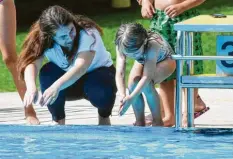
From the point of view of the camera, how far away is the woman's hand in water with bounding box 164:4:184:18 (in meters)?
8.33

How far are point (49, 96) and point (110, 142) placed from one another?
23.1 inches

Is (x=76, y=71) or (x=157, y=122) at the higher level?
(x=76, y=71)

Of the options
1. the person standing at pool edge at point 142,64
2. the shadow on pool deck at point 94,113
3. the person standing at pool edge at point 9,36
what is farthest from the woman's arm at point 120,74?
the shadow on pool deck at point 94,113

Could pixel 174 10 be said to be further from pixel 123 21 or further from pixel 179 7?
pixel 123 21

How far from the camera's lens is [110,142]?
7.32 m

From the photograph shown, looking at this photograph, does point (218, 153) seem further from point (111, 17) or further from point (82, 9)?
point (82, 9)

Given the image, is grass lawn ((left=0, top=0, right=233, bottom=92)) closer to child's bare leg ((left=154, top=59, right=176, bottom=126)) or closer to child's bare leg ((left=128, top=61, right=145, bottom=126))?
child's bare leg ((left=154, top=59, right=176, bottom=126))

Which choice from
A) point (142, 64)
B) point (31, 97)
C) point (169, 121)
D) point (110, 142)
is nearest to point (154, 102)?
point (142, 64)

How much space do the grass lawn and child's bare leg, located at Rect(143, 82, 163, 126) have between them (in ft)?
14.8

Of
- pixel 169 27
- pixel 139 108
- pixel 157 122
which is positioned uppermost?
pixel 169 27

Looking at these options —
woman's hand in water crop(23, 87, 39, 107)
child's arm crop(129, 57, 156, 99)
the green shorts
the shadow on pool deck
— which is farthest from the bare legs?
the shadow on pool deck

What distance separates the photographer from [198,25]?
736 centimetres

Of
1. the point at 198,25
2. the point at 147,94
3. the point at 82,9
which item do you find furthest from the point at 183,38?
the point at 82,9

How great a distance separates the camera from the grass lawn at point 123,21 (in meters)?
13.2
